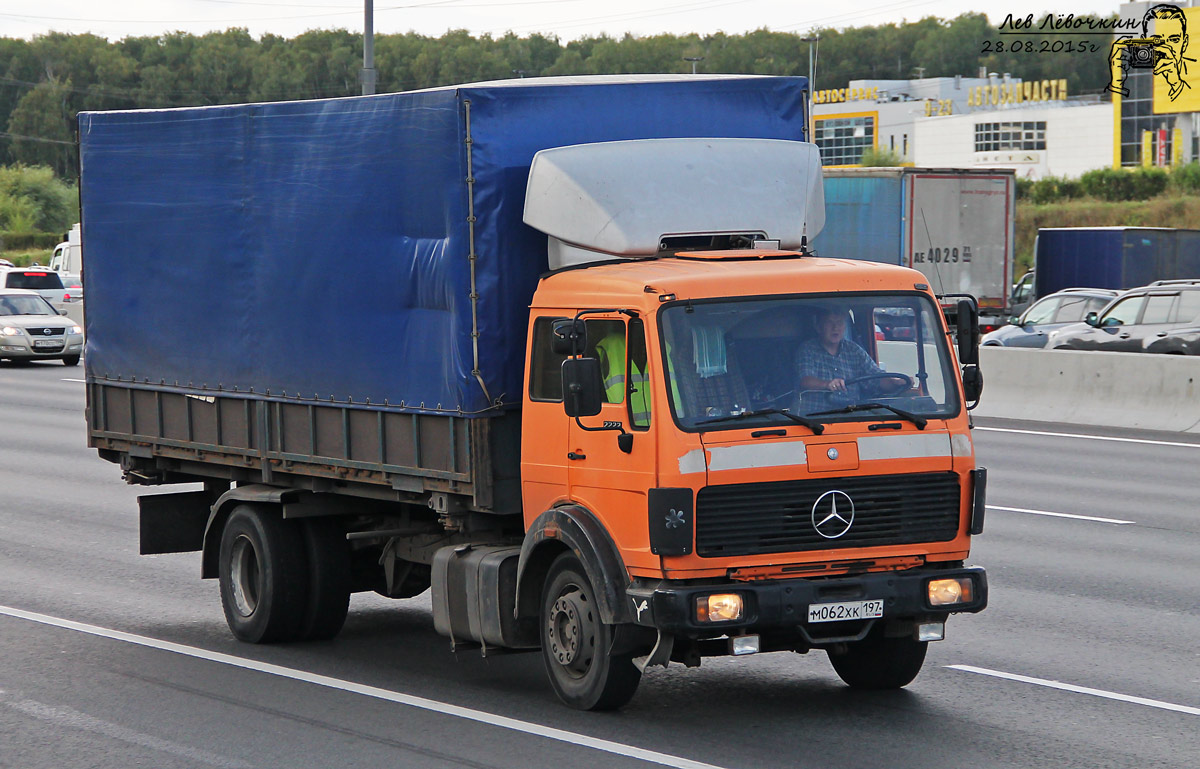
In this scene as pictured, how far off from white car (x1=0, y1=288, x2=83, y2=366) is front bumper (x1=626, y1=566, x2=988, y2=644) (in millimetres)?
30992

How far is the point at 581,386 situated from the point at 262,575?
3286 millimetres

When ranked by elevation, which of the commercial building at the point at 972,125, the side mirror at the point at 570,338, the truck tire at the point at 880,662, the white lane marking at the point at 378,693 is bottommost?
the white lane marking at the point at 378,693

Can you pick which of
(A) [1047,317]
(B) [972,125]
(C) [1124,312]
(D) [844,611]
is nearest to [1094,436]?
(C) [1124,312]

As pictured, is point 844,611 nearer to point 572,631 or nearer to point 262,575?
point 572,631

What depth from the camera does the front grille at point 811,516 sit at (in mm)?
7258

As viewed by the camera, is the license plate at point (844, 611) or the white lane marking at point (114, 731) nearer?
the white lane marking at point (114, 731)

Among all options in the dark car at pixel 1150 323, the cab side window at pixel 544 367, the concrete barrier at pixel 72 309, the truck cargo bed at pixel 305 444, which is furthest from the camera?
the concrete barrier at pixel 72 309

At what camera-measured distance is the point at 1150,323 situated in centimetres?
2620

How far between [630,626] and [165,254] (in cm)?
480

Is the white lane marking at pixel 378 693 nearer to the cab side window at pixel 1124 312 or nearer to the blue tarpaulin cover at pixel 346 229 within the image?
the blue tarpaulin cover at pixel 346 229

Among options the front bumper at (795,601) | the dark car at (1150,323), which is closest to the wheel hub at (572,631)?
the front bumper at (795,601)

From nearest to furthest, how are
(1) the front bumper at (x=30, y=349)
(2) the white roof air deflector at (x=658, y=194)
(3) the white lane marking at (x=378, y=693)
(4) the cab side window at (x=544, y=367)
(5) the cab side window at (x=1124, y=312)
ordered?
1. (3) the white lane marking at (x=378, y=693)
2. (4) the cab side window at (x=544, y=367)
3. (2) the white roof air deflector at (x=658, y=194)
4. (5) the cab side window at (x=1124, y=312)
5. (1) the front bumper at (x=30, y=349)

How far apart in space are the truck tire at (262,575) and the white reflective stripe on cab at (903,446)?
3937mm

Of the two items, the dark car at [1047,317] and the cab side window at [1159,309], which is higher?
the cab side window at [1159,309]
